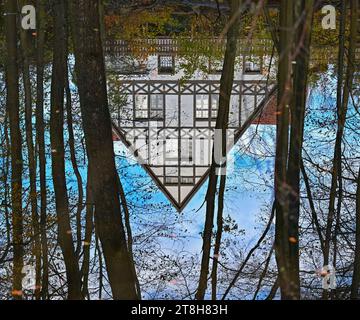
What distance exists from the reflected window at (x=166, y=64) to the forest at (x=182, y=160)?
0.02 meters

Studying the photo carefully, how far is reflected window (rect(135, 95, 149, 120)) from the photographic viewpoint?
3.91m

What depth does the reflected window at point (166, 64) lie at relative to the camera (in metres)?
4.25

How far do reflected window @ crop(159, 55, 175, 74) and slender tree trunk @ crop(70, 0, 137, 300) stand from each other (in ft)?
3.78

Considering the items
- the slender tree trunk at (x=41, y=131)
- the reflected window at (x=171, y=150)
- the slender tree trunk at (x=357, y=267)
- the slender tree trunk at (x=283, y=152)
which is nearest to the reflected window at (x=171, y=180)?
the reflected window at (x=171, y=150)

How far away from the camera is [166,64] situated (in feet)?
14.1

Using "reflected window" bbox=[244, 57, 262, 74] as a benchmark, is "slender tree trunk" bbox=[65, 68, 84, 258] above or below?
below

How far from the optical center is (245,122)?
3730 millimetres

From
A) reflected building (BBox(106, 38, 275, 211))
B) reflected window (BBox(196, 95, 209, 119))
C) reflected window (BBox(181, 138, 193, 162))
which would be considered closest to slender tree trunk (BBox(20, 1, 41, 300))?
reflected building (BBox(106, 38, 275, 211))

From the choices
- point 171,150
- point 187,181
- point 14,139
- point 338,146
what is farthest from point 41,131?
point 338,146

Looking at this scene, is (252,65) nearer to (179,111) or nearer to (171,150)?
(179,111)

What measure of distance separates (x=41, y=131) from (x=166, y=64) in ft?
3.64

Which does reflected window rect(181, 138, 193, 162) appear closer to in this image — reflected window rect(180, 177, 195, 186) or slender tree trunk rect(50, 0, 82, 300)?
reflected window rect(180, 177, 195, 186)

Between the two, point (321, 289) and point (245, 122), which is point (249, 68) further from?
point (321, 289)

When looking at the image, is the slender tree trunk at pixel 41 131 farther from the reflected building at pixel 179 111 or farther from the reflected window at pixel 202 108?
the reflected window at pixel 202 108
